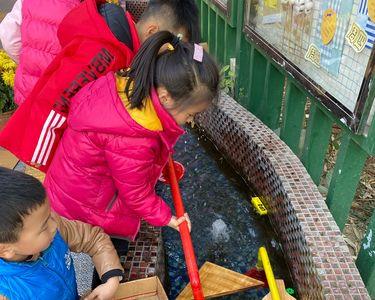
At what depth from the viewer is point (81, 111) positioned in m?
1.78

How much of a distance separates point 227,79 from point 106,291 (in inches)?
104

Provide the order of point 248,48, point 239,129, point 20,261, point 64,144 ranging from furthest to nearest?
point 248,48, point 239,129, point 64,144, point 20,261

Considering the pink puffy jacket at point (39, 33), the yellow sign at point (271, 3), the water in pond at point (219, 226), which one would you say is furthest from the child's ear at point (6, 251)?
the yellow sign at point (271, 3)

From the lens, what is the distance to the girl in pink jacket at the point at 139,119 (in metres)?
1.67

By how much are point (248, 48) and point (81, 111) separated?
2124 mm

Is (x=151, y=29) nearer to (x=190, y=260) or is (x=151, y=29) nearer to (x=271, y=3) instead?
(x=271, y=3)

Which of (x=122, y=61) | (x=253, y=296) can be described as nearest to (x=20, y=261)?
(x=122, y=61)

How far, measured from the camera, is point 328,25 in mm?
2246

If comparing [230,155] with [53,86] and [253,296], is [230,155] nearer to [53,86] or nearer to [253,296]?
[253,296]

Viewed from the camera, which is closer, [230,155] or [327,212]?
[327,212]

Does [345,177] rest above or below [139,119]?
below

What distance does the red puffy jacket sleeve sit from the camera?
1.73 metres

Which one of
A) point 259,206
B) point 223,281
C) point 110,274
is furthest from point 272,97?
point 110,274

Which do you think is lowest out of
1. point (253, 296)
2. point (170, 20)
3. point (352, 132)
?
point (253, 296)
